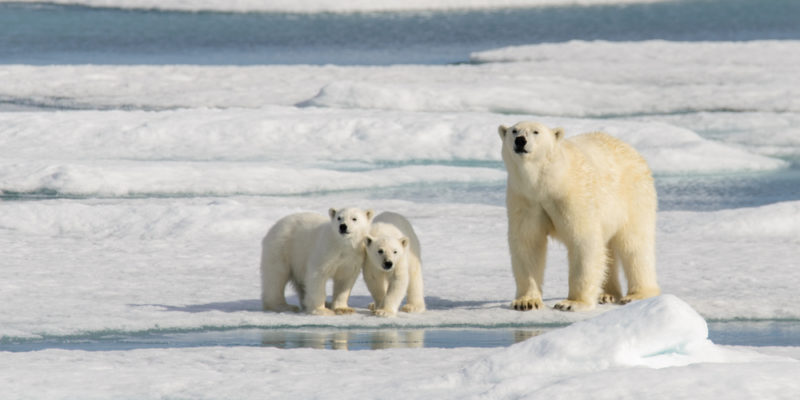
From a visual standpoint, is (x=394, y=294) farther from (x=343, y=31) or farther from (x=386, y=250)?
(x=343, y=31)

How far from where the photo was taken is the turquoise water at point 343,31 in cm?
2539

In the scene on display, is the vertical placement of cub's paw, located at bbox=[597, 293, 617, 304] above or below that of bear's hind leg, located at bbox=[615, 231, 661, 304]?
below

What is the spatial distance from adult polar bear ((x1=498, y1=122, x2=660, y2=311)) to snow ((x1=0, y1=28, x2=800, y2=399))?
18 cm

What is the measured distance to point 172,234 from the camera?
8570 millimetres

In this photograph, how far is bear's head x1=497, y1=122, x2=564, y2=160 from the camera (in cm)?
593

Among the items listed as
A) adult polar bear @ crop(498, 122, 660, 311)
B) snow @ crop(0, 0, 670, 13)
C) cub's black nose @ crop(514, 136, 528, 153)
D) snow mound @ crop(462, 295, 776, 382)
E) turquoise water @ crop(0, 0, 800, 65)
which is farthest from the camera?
snow @ crop(0, 0, 670, 13)

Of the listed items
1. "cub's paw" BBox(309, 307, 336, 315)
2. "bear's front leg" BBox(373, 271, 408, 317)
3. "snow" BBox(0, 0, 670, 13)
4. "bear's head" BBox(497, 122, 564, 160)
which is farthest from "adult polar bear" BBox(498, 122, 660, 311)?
"snow" BBox(0, 0, 670, 13)

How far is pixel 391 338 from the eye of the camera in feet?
18.6

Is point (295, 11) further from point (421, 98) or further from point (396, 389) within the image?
point (396, 389)

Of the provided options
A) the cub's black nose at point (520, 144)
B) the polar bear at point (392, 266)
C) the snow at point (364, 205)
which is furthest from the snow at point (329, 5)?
the cub's black nose at point (520, 144)

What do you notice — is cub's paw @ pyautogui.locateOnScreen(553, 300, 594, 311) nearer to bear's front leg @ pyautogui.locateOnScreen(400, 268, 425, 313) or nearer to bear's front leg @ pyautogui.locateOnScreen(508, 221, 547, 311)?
bear's front leg @ pyautogui.locateOnScreen(508, 221, 547, 311)

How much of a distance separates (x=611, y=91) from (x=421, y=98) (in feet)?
9.19

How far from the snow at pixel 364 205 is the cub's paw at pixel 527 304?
0.08 metres

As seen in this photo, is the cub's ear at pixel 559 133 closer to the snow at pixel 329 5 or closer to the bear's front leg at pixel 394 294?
the bear's front leg at pixel 394 294
